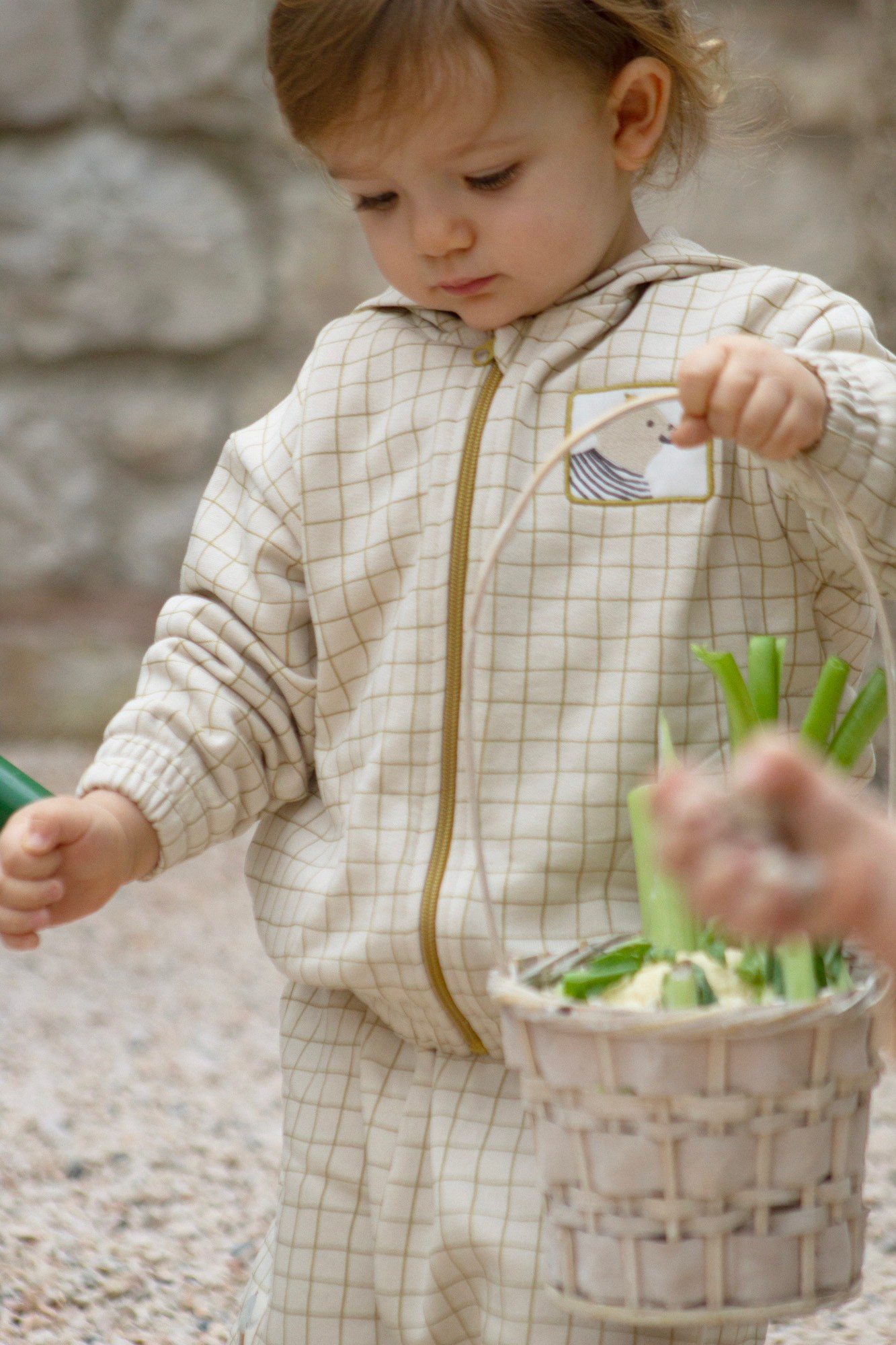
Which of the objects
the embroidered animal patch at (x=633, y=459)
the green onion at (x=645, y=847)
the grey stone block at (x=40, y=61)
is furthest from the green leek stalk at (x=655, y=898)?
the grey stone block at (x=40, y=61)

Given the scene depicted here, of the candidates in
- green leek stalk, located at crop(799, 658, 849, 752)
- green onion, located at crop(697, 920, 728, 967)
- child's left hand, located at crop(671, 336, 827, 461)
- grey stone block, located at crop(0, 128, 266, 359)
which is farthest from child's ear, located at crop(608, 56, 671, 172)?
grey stone block, located at crop(0, 128, 266, 359)

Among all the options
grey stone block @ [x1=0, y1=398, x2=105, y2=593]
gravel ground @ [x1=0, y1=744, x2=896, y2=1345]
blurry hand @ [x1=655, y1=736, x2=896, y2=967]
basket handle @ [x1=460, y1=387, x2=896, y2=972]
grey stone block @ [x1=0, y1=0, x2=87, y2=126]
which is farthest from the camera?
grey stone block @ [x1=0, y1=398, x2=105, y2=593]

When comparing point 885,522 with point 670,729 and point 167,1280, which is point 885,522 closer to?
point 670,729

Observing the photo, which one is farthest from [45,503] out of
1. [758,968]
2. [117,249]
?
[758,968]

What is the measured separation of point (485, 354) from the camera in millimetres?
1024

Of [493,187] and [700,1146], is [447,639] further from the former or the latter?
[700,1146]

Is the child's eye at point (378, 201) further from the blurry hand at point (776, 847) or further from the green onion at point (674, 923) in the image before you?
the blurry hand at point (776, 847)

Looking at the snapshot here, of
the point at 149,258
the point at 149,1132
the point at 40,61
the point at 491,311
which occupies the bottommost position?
the point at 149,1132

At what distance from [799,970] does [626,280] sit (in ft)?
1.59

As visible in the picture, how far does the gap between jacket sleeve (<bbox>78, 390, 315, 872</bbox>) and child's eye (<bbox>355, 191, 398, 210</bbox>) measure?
16cm

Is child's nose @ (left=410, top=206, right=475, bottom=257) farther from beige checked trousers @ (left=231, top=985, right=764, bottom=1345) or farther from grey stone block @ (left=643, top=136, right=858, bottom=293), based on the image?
grey stone block @ (left=643, top=136, right=858, bottom=293)

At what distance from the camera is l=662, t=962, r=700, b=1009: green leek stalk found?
712 mm

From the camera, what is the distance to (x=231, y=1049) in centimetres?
192

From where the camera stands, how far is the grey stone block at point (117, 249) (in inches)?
108
